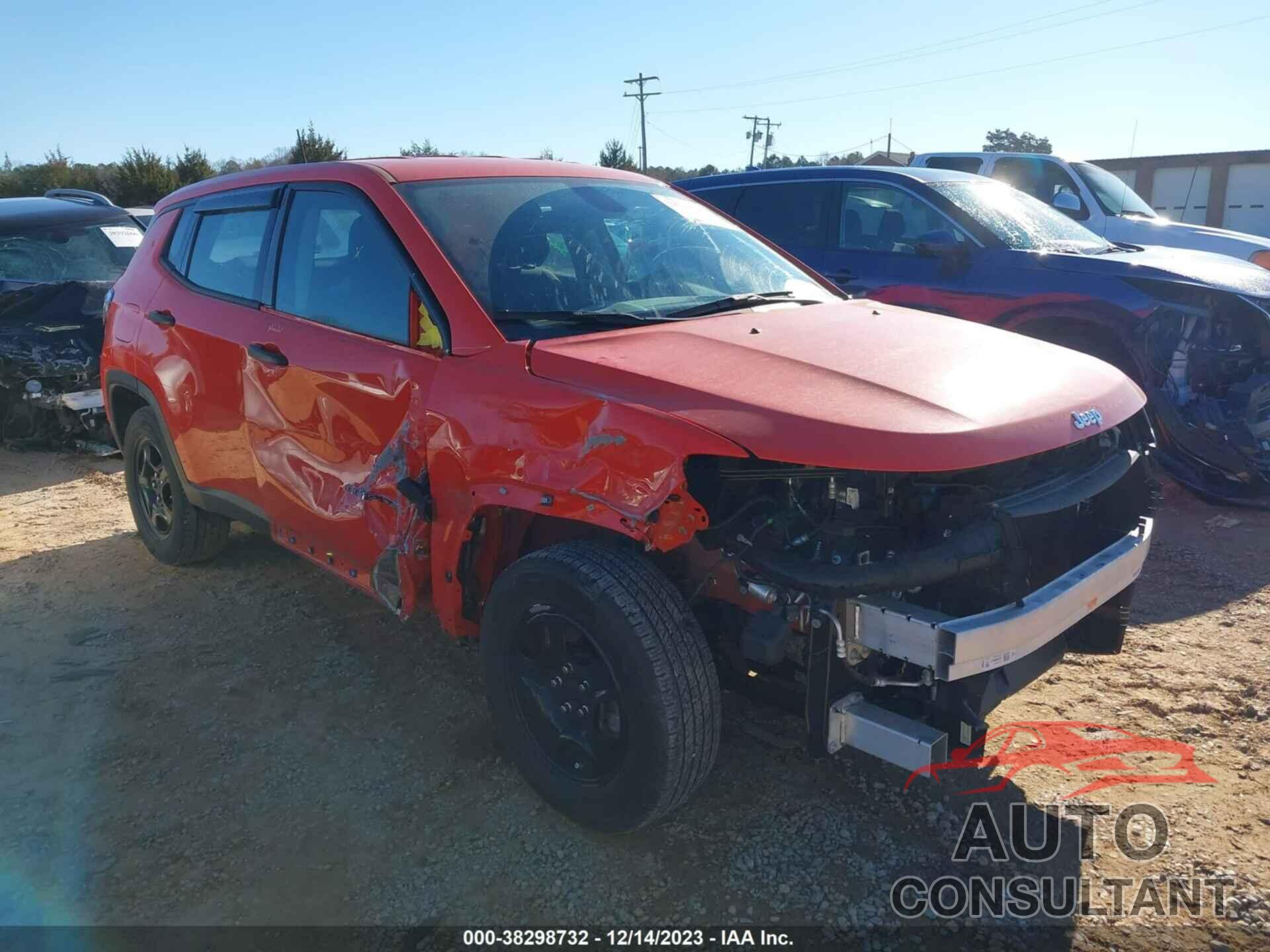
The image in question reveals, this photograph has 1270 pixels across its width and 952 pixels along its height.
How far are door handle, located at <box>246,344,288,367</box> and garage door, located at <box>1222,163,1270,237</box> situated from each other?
30274 millimetres

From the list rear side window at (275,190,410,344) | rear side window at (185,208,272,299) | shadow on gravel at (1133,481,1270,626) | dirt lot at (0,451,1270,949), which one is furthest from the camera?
shadow on gravel at (1133,481,1270,626)

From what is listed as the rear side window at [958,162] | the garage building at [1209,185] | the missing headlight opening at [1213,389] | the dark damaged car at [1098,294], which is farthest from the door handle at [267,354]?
the garage building at [1209,185]

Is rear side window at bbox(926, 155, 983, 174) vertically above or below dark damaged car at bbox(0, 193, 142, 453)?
above

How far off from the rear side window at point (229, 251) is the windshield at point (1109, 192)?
9.12m

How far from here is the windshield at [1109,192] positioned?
1027 cm

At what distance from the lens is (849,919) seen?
2.59 m

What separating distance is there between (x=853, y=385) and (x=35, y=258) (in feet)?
26.7

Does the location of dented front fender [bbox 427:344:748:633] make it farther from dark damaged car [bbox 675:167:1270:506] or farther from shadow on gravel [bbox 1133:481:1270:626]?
dark damaged car [bbox 675:167:1270:506]

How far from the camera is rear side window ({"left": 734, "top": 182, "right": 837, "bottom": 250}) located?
270 inches

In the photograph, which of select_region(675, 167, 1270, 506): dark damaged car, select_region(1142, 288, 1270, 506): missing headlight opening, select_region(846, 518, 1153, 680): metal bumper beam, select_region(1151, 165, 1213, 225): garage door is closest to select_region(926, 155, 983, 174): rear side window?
select_region(675, 167, 1270, 506): dark damaged car

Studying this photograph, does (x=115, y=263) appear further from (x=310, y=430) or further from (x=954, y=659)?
(x=954, y=659)

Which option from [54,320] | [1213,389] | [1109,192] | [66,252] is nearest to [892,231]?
[1213,389]

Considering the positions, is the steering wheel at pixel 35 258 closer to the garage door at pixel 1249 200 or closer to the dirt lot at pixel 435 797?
the dirt lot at pixel 435 797

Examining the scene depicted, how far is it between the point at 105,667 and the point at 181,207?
2.25m
